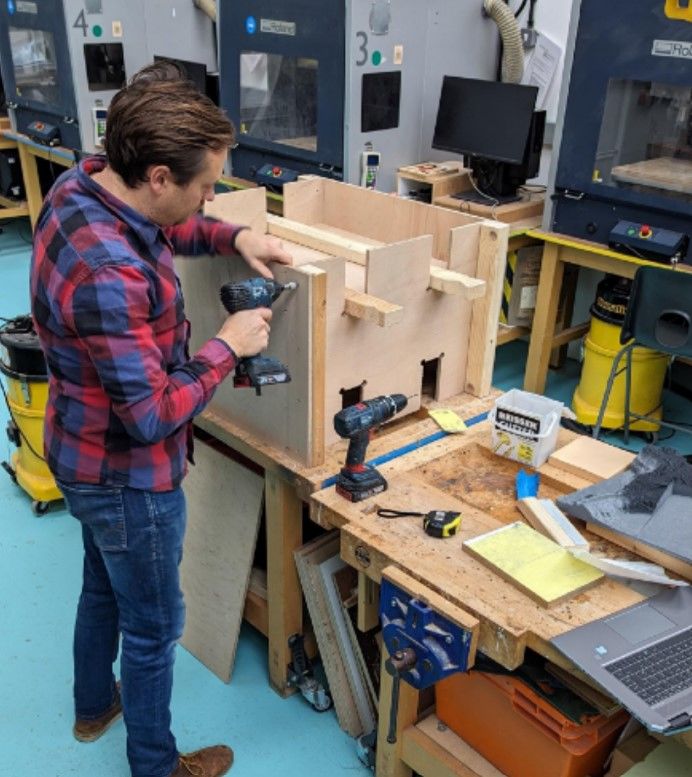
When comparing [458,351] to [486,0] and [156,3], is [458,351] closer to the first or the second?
[486,0]

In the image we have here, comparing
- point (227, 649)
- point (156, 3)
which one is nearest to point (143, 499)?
point (227, 649)

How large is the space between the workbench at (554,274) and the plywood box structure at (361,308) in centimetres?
136

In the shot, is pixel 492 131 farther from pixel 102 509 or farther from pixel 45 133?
pixel 45 133

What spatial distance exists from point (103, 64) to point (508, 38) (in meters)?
2.34

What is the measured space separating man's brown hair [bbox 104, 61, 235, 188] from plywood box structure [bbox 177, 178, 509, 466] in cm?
34

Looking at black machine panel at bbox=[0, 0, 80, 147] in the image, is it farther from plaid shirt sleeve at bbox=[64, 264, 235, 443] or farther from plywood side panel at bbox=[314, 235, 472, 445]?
plaid shirt sleeve at bbox=[64, 264, 235, 443]

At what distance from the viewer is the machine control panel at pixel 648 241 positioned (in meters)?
2.93

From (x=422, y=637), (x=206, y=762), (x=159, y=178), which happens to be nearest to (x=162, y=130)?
(x=159, y=178)

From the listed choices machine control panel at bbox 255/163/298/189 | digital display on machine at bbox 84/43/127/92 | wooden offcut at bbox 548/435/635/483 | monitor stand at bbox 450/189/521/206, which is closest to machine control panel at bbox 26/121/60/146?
digital display on machine at bbox 84/43/127/92

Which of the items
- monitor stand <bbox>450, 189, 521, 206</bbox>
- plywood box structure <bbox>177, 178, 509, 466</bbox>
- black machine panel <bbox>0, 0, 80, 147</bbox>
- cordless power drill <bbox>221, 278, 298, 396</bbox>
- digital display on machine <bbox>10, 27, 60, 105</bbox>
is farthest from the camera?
digital display on machine <bbox>10, 27, 60, 105</bbox>

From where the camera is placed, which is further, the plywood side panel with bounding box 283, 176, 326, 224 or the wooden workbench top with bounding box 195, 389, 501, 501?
the plywood side panel with bounding box 283, 176, 326, 224

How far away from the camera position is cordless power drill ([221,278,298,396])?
150 cm

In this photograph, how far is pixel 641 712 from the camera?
1.14 metres

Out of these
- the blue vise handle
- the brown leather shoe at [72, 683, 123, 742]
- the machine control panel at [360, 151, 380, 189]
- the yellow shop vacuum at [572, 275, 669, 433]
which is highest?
the machine control panel at [360, 151, 380, 189]
